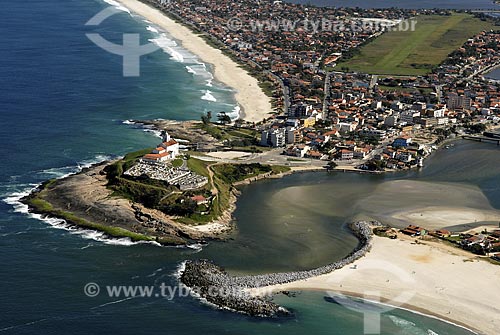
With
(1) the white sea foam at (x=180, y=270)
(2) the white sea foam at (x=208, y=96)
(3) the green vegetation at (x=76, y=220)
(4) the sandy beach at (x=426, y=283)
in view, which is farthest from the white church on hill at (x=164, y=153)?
(2) the white sea foam at (x=208, y=96)

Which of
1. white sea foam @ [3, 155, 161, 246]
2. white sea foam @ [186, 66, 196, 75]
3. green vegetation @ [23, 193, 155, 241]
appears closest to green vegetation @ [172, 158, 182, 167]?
white sea foam @ [3, 155, 161, 246]

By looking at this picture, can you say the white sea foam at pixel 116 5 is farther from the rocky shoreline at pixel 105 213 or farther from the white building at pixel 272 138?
the rocky shoreline at pixel 105 213

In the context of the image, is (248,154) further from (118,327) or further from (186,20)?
(186,20)

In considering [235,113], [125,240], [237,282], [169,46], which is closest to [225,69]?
[169,46]

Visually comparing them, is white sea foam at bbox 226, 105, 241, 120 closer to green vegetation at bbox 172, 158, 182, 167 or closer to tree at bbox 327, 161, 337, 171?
tree at bbox 327, 161, 337, 171

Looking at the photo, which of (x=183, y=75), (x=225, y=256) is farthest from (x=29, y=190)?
(x=183, y=75)

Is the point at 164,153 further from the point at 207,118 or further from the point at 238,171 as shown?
the point at 207,118

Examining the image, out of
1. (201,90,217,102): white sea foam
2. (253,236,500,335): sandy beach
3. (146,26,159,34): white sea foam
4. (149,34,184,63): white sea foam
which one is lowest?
(253,236,500,335): sandy beach
